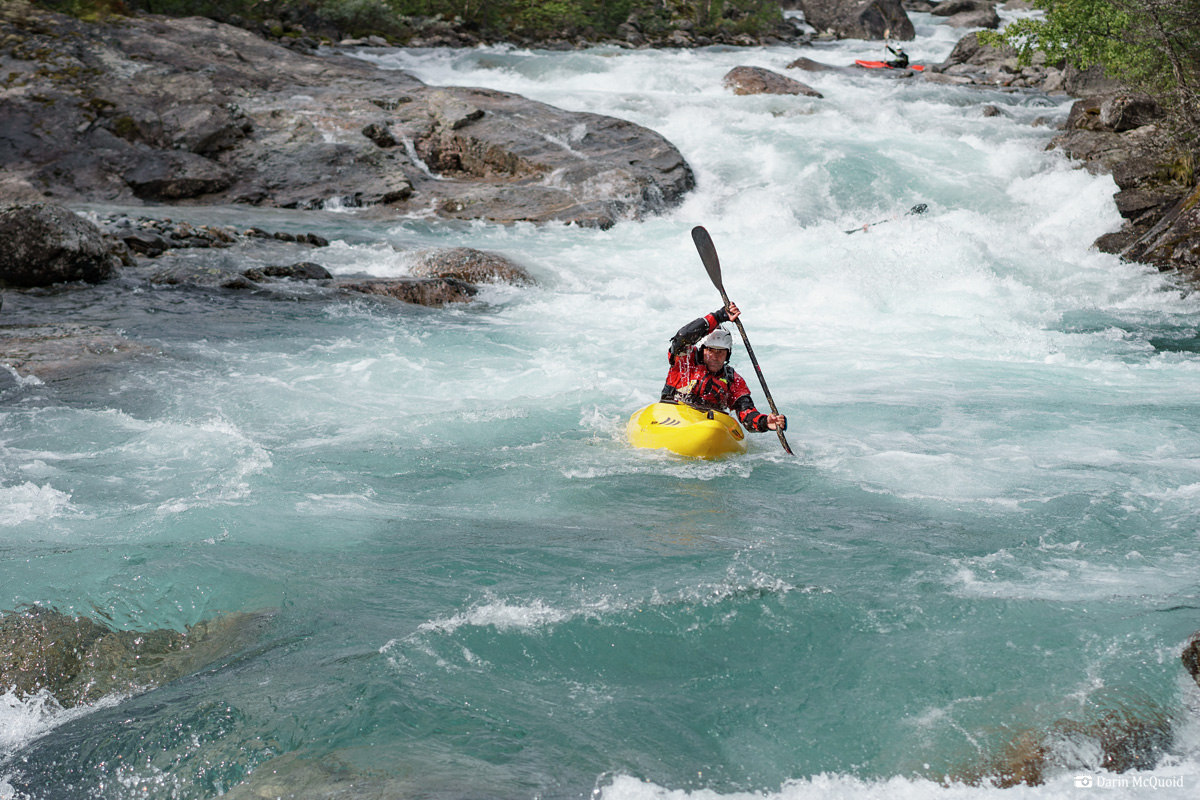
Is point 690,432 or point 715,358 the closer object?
point 690,432

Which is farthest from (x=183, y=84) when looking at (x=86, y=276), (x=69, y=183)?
(x=86, y=276)

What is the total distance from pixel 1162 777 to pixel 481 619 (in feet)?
8.47

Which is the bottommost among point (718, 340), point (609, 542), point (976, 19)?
point (609, 542)

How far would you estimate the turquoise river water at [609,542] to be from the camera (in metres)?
3.19

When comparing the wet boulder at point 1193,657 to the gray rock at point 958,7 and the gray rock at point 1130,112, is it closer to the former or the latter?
the gray rock at point 1130,112

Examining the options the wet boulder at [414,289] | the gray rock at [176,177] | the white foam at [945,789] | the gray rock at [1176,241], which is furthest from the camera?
the gray rock at [176,177]

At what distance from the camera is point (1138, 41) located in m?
13.3

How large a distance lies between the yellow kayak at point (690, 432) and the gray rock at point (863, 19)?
29099 millimetres

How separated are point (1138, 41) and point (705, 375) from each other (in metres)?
11.0

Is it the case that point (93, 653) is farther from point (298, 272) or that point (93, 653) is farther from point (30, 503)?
point (298, 272)

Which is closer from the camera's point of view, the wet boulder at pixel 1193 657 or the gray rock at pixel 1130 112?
the wet boulder at pixel 1193 657

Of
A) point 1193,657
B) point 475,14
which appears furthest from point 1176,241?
point 475,14

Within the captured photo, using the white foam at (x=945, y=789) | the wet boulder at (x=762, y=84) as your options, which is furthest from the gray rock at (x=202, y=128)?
the white foam at (x=945, y=789)

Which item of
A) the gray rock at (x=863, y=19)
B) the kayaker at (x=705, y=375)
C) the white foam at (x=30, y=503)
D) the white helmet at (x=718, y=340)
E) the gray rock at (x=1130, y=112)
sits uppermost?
the gray rock at (x=863, y=19)
